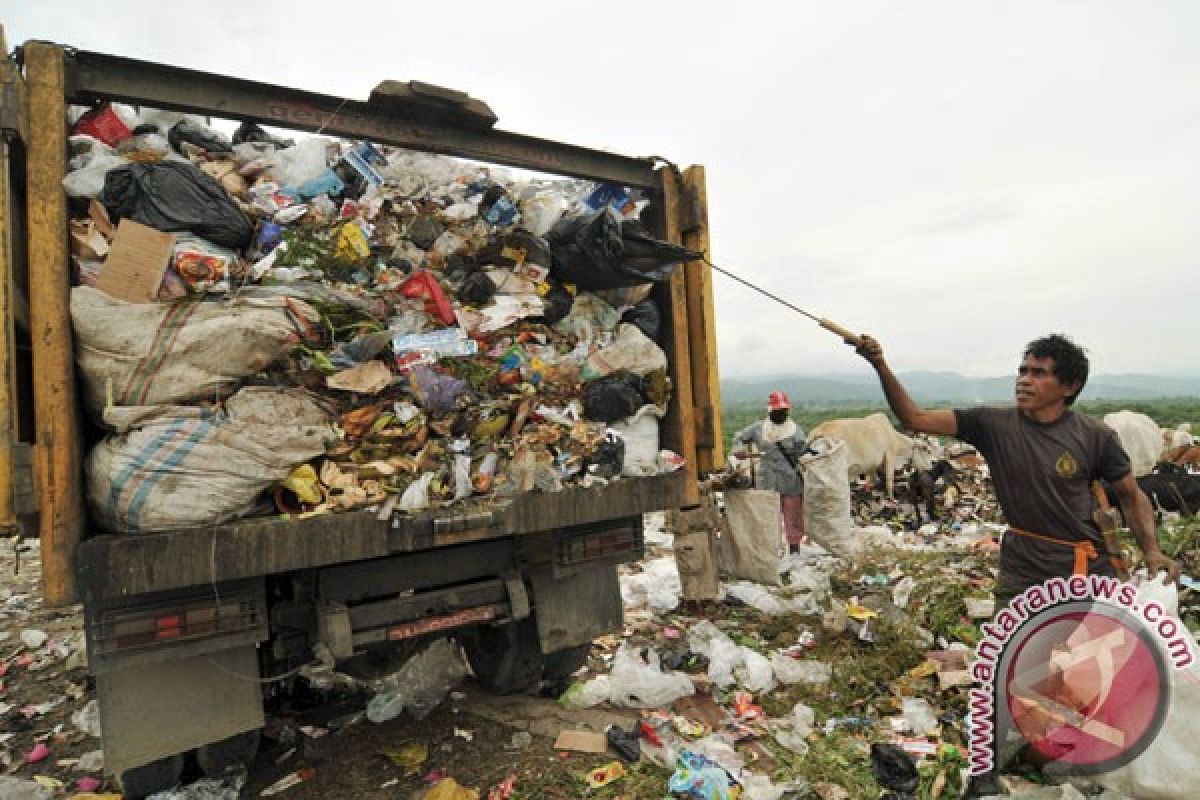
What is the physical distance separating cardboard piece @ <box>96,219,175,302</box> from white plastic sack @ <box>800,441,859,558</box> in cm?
529

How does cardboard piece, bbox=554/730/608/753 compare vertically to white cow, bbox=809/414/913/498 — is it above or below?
below

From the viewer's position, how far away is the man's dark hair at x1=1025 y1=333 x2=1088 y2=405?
2725 mm

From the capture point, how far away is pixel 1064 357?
8.95 feet

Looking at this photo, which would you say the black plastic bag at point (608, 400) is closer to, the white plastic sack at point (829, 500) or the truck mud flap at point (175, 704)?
the truck mud flap at point (175, 704)

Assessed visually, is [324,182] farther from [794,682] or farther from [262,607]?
[794,682]

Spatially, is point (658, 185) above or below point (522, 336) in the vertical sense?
above

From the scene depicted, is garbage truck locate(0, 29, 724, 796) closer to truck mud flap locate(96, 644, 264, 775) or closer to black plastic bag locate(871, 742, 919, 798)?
truck mud flap locate(96, 644, 264, 775)

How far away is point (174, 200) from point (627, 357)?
6.30 feet

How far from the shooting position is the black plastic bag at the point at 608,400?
3213mm

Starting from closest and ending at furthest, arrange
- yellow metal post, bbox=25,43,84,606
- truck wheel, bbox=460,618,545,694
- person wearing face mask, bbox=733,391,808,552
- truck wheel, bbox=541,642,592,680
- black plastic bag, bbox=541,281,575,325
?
yellow metal post, bbox=25,43,84,606 → black plastic bag, bbox=541,281,575,325 → truck wheel, bbox=460,618,545,694 → truck wheel, bbox=541,642,592,680 → person wearing face mask, bbox=733,391,808,552

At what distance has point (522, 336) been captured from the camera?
3.19 metres

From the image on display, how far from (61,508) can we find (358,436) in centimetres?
91

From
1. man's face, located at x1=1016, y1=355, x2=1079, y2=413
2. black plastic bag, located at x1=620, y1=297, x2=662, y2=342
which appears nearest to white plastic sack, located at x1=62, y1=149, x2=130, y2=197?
black plastic bag, located at x1=620, y1=297, x2=662, y2=342

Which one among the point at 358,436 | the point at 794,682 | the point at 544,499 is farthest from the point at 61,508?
the point at 794,682
